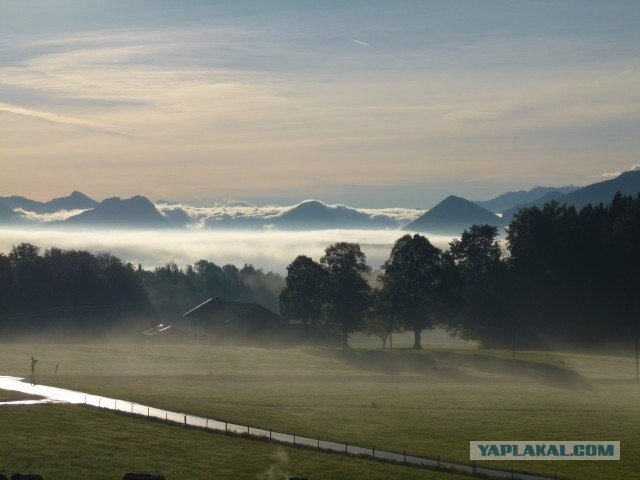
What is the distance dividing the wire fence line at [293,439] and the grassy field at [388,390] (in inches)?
76.8

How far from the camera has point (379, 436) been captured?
75562 millimetres

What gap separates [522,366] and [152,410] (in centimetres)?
6821

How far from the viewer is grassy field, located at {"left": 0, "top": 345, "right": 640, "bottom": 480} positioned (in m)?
76.4

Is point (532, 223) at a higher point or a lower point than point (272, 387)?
higher

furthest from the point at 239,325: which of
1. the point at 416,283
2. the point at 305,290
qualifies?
the point at 416,283

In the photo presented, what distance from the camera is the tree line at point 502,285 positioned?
531 ft

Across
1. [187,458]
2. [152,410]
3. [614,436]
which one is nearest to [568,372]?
[614,436]

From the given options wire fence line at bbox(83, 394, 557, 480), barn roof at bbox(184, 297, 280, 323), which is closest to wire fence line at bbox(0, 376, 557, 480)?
wire fence line at bbox(83, 394, 557, 480)

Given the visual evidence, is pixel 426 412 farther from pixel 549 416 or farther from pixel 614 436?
pixel 614 436

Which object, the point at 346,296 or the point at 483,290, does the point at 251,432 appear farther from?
the point at 483,290

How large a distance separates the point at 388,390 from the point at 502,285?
8028cm

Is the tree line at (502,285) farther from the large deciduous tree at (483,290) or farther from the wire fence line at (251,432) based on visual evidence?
the wire fence line at (251,432)

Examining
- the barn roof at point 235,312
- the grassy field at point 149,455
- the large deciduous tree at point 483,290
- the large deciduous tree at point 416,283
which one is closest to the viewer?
the grassy field at point 149,455

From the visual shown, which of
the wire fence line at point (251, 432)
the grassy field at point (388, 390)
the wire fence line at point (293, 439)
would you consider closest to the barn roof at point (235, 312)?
the grassy field at point (388, 390)
